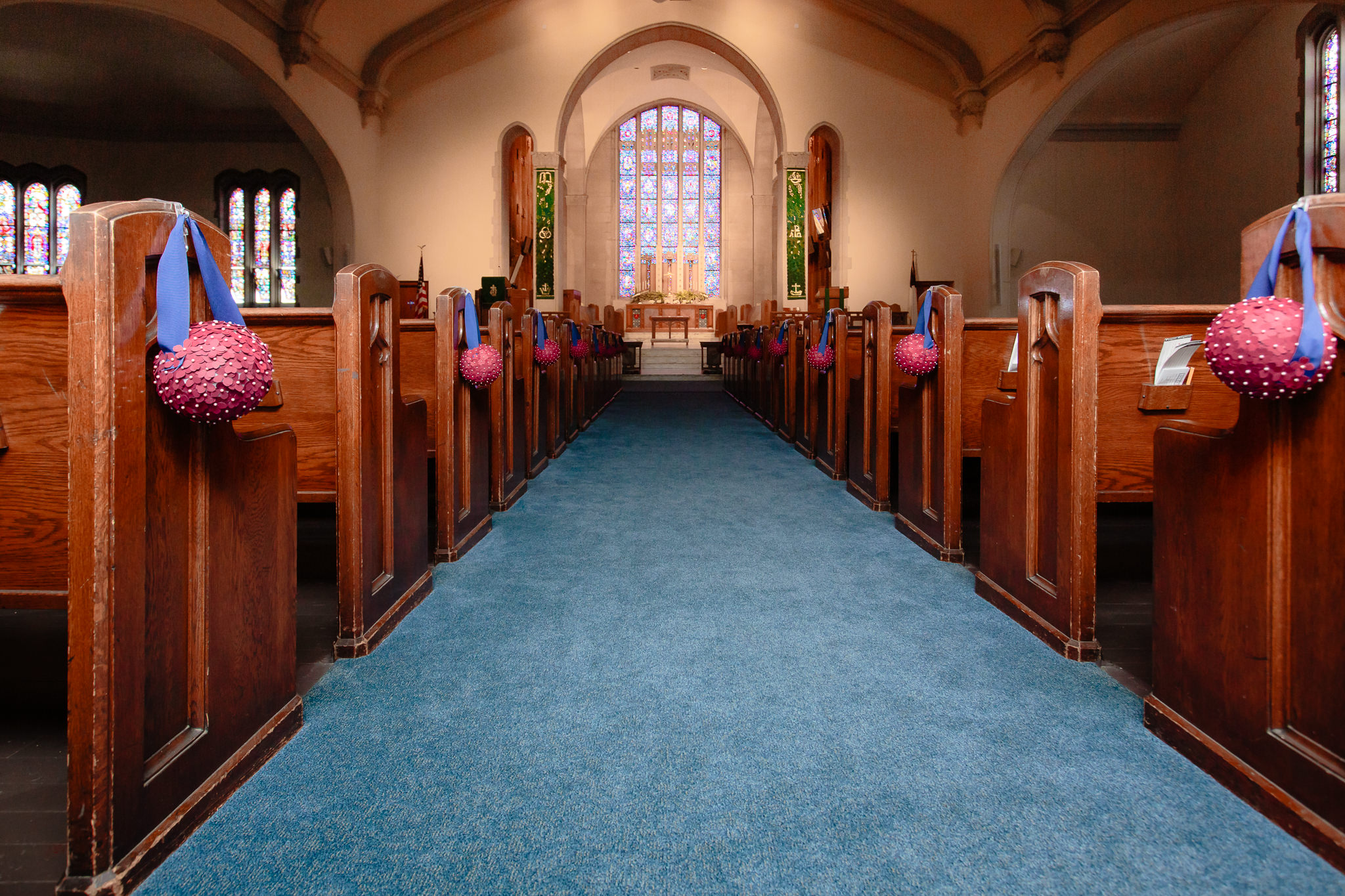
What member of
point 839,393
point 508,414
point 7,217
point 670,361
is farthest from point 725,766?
point 7,217

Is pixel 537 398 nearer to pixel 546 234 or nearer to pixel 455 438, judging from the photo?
pixel 455 438

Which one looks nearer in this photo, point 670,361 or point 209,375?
point 209,375

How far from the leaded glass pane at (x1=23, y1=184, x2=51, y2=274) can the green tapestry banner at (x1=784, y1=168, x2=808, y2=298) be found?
11.0m

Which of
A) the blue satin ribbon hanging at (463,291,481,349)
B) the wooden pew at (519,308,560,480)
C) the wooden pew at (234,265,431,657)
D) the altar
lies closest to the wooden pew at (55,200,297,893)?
the wooden pew at (234,265,431,657)

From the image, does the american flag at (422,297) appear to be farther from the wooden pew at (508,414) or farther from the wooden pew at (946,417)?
the wooden pew at (946,417)

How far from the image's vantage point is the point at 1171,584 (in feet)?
4.42

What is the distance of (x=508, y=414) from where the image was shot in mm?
3387

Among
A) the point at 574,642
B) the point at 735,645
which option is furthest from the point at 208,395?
the point at 735,645

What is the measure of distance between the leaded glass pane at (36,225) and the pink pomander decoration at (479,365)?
42.0 ft

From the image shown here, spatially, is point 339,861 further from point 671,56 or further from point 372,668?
point 671,56

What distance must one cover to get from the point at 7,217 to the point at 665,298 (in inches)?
416

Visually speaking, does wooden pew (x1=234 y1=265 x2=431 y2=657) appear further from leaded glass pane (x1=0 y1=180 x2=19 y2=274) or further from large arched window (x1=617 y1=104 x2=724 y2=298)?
large arched window (x1=617 y1=104 x2=724 y2=298)

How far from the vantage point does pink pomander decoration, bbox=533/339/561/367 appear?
12.7ft

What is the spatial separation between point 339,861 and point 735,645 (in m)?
0.95
